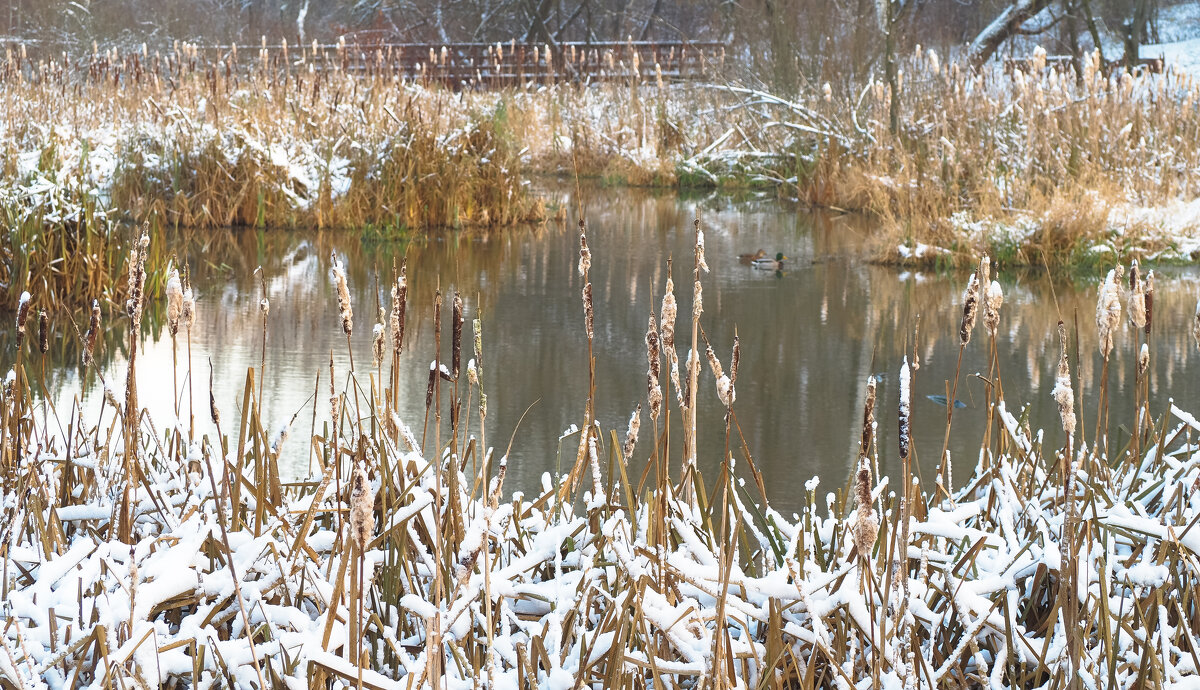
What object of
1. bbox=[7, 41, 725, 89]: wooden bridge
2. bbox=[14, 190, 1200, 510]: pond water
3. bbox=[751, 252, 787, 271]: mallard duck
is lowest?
bbox=[14, 190, 1200, 510]: pond water

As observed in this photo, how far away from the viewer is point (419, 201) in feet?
26.9

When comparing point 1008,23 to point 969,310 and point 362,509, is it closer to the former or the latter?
point 969,310

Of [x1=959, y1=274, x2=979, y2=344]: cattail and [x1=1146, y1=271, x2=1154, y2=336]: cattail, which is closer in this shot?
[x1=959, y1=274, x2=979, y2=344]: cattail

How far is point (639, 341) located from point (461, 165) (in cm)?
365

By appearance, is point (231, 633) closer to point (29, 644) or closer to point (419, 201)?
point (29, 644)

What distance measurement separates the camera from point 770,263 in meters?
6.75

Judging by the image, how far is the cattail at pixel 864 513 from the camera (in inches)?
42.4

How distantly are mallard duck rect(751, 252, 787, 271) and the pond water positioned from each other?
0.47ft

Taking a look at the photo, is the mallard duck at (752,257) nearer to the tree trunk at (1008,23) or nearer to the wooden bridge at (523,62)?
the wooden bridge at (523,62)

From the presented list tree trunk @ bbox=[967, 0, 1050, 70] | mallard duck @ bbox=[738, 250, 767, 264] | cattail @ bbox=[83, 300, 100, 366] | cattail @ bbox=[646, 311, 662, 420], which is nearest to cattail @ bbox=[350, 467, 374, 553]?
cattail @ bbox=[646, 311, 662, 420]

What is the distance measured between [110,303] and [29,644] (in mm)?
3678

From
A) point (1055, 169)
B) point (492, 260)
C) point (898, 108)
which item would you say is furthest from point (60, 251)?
point (898, 108)

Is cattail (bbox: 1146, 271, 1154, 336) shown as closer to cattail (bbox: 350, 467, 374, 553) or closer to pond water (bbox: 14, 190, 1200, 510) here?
pond water (bbox: 14, 190, 1200, 510)

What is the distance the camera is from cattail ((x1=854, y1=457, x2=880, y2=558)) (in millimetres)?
1076
